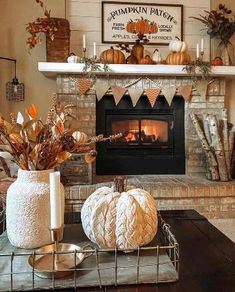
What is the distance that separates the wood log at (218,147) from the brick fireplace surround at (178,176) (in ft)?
0.38

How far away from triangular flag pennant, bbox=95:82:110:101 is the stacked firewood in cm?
97

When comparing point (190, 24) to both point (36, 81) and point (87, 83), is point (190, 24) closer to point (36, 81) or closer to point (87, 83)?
point (87, 83)

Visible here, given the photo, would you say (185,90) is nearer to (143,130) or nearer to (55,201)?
(143,130)

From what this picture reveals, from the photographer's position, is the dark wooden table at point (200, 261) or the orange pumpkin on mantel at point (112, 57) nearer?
the dark wooden table at point (200, 261)

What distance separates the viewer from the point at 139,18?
3455 mm

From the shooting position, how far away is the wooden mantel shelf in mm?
3080

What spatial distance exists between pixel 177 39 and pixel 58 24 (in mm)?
1218

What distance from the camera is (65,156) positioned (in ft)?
3.73

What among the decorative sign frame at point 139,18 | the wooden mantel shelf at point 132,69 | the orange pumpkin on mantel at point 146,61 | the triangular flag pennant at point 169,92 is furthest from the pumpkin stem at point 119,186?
the decorative sign frame at point 139,18

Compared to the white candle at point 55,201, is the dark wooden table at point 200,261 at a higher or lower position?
lower

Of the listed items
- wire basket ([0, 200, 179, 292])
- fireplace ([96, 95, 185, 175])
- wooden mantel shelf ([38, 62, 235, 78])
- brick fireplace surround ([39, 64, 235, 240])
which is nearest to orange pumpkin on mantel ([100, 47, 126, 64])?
wooden mantel shelf ([38, 62, 235, 78])

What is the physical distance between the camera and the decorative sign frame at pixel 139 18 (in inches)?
135

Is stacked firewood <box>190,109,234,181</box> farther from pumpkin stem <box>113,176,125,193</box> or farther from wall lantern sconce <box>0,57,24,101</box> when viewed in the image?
pumpkin stem <box>113,176,125,193</box>

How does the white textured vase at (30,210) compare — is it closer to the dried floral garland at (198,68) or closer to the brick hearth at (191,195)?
the brick hearth at (191,195)
